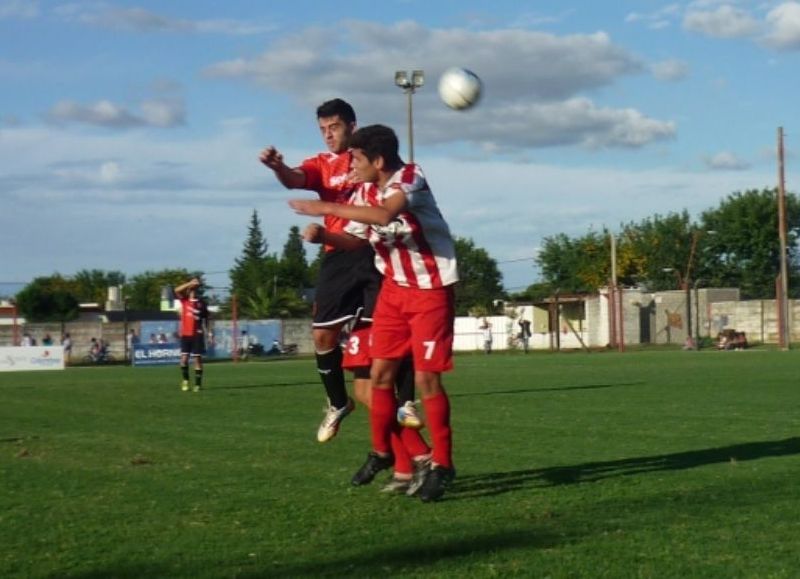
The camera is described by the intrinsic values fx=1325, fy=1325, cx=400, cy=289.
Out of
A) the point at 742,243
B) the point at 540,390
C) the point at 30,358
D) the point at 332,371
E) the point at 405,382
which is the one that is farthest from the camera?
the point at 742,243

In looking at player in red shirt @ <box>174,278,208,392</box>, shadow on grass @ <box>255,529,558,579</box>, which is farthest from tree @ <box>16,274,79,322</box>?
shadow on grass @ <box>255,529,558,579</box>

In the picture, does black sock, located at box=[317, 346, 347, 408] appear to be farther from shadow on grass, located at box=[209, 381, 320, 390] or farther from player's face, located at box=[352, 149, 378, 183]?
shadow on grass, located at box=[209, 381, 320, 390]

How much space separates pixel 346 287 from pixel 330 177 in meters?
0.74

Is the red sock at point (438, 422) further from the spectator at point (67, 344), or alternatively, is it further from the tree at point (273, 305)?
the tree at point (273, 305)

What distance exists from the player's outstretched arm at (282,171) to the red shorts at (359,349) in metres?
1.05

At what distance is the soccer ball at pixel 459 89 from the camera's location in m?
12.2

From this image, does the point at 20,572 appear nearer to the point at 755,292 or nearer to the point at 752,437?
the point at 752,437

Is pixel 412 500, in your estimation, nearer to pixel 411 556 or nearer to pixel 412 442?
pixel 412 442

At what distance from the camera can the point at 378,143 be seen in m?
Answer: 7.59

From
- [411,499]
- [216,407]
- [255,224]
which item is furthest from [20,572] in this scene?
[255,224]

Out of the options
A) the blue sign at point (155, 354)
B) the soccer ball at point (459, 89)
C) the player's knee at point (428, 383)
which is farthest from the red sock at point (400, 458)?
the blue sign at point (155, 354)

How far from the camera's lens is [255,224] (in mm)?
158250

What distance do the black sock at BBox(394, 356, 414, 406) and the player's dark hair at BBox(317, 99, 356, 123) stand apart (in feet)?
5.61

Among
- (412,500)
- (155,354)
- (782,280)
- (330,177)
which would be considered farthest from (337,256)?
(782,280)
